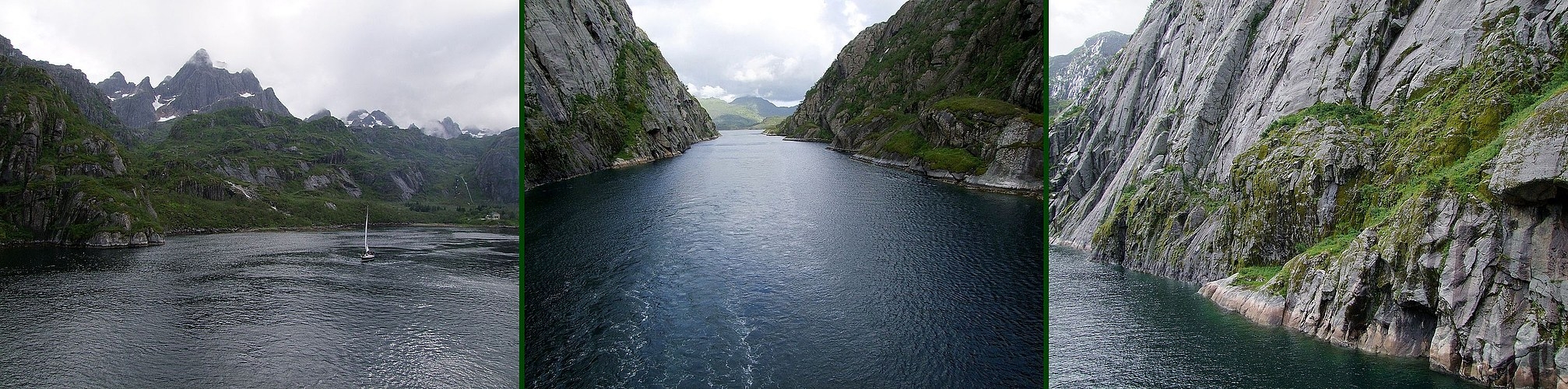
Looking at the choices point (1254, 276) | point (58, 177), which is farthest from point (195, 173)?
point (1254, 276)

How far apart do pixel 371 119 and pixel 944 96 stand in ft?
526

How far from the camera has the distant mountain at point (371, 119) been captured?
179 m

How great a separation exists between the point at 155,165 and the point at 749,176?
14604 cm

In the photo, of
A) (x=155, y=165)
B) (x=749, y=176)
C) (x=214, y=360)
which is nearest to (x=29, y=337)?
(x=214, y=360)

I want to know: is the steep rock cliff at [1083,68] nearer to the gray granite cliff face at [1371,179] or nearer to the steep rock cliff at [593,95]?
the gray granite cliff face at [1371,179]

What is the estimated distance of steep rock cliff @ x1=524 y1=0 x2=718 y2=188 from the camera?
28.0m

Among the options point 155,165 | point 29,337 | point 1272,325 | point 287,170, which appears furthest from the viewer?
point 287,170

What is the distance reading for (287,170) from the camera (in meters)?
163

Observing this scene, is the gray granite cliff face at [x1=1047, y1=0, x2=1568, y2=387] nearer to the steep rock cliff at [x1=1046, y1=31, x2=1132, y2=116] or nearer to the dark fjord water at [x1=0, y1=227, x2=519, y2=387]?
the steep rock cliff at [x1=1046, y1=31, x2=1132, y2=116]

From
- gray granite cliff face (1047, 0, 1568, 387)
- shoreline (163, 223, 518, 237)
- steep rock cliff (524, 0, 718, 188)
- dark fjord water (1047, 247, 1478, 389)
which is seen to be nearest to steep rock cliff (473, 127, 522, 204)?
steep rock cliff (524, 0, 718, 188)

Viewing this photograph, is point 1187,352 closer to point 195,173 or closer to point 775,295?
point 775,295

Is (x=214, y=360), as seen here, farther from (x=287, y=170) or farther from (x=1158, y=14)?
(x=287, y=170)

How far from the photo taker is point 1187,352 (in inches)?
1121

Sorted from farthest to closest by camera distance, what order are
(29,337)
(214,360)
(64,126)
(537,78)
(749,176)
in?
(64,126)
(749,176)
(29,337)
(214,360)
(537,78)
